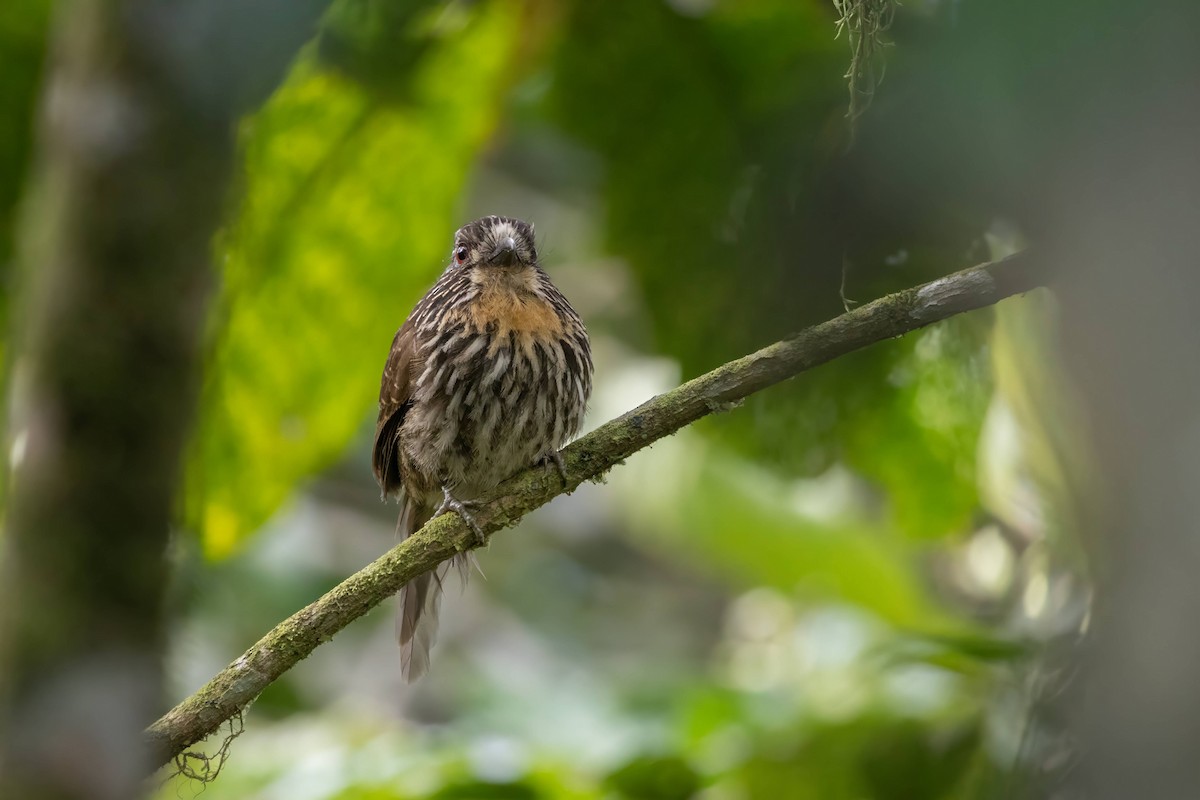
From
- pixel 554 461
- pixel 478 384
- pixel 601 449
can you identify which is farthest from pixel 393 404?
pixel 601 449

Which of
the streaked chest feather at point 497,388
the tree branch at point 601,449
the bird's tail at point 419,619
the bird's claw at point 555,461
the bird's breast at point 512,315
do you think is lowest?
the tree branch at point 601,449

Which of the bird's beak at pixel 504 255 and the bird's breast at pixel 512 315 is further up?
the bird's beak at pixel 504 255

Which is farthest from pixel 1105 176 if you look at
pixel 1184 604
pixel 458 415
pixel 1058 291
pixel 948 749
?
pixel 458 415

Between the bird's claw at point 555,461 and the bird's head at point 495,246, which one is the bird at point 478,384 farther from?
the bird's claw at point 555,461

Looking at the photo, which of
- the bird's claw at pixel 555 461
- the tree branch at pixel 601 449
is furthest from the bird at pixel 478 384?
the tree branch at pixel 601 449

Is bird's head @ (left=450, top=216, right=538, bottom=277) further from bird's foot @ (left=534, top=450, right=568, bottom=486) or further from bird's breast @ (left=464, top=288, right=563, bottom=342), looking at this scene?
bird's foot @ (left=534, top=450, right=568, bottom=486)

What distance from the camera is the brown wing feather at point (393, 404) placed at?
3.50 m

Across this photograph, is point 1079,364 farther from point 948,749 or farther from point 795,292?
point 948,749

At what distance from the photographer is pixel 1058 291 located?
33.2 inches

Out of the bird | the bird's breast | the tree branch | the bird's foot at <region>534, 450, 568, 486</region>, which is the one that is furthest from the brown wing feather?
the tree branch

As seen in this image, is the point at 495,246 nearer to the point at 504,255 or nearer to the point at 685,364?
the point at 504,255

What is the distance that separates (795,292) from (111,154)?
3.51 ft

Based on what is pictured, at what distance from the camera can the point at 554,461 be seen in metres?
2.73

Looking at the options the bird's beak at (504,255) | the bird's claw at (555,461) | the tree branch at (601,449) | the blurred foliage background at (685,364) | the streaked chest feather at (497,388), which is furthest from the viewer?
the bird's beak at (504,255)
